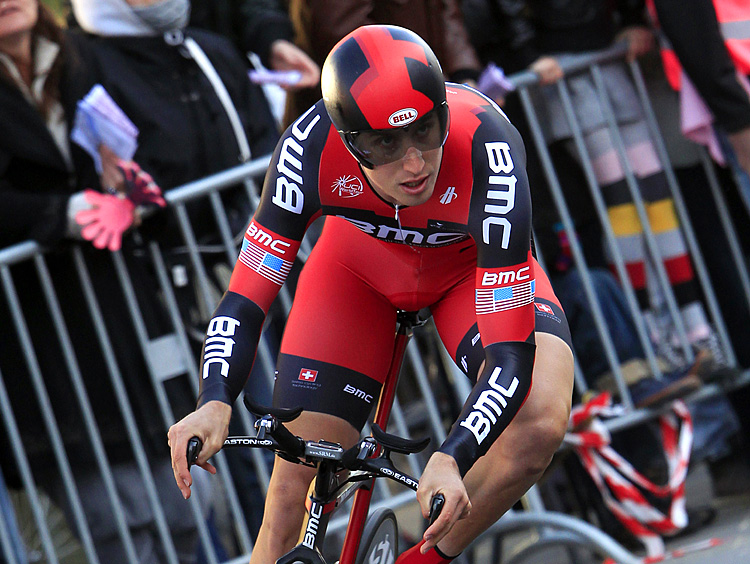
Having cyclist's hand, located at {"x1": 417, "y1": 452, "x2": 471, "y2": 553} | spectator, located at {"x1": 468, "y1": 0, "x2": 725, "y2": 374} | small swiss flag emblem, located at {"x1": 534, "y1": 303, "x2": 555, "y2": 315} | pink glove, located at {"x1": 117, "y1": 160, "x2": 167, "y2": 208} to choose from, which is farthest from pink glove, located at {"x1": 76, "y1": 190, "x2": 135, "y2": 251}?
cyclist's hand, located at {"x1": 417, "y1": 452, "x2": 471, "y2": 553}

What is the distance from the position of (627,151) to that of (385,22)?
143 centimetres

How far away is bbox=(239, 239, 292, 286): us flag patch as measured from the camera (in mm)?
3004

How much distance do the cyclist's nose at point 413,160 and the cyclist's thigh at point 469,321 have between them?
646mm

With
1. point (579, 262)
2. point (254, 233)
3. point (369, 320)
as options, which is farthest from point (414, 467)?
point (254, 233)

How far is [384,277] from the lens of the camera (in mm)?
3273

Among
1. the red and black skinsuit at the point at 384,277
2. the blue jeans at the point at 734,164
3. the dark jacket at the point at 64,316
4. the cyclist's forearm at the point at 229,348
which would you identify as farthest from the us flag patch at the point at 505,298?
the blue jeans at the point at 734,164

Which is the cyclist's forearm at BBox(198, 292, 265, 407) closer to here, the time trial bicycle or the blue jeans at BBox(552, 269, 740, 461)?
the time trial bicycle

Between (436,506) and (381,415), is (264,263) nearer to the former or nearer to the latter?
(381,415)

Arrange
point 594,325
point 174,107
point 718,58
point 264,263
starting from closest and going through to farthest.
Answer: point 264,263, point 174,107, point 718,58, point 594,325

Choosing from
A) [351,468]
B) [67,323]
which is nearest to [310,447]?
[351,468]

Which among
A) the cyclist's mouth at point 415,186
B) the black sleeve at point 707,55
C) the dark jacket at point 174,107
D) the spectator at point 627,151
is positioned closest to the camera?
the cyclist's mouth at point 415,186

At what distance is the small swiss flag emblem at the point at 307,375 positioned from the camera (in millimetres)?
3186

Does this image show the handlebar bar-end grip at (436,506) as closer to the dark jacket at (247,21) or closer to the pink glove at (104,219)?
the pink glove at (104,219)

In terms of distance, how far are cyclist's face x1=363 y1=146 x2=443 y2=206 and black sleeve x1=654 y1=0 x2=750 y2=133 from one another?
2.74 m
